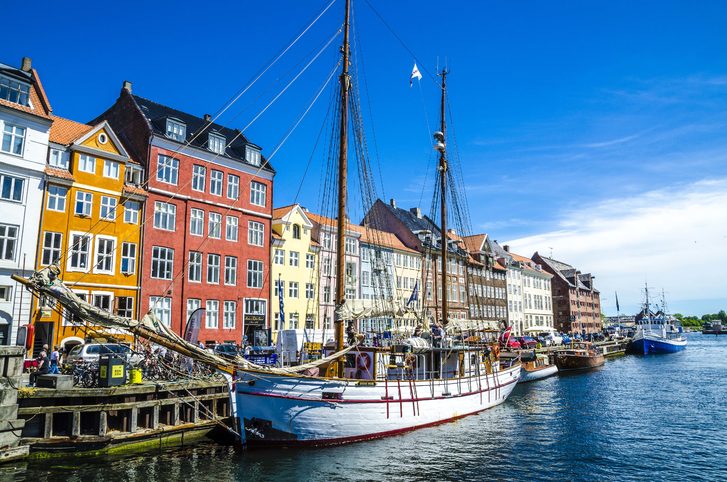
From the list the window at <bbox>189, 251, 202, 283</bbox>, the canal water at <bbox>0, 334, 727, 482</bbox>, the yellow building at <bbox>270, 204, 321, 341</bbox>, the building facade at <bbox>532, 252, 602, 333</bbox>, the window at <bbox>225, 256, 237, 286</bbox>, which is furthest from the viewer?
the building facade at <bbox>532, 252, 602, 333</bbox>

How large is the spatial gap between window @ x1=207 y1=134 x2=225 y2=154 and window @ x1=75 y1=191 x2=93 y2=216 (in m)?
11.6

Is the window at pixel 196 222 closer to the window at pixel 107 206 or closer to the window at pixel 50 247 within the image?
the window at pixel 107 206

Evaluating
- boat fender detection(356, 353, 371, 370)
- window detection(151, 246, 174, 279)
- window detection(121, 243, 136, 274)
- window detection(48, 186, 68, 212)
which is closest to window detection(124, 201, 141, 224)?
window detection(121, 243, 136, 274)

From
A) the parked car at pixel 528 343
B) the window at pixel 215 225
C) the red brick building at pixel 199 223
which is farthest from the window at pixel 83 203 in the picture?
the parked car at pixel 528 343

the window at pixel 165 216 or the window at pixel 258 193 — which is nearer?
the window at pixel 165 216

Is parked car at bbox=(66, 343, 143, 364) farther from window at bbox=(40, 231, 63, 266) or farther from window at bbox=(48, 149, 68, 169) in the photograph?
window at bbox=(48, 149, 68, 169)

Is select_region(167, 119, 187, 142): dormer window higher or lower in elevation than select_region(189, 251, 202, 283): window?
higher

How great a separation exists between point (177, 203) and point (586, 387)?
37.6 m

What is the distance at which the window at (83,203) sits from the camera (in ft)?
114

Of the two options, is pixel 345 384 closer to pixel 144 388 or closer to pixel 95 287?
pixel 144 388

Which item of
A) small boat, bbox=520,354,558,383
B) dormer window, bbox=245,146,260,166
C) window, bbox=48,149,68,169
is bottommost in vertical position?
small boat, bbox=520,354,558,383

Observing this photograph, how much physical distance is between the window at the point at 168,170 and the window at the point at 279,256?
39.8 feet

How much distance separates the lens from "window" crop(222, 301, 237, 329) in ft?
141

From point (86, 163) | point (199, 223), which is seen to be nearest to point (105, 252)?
point (86, 163)
